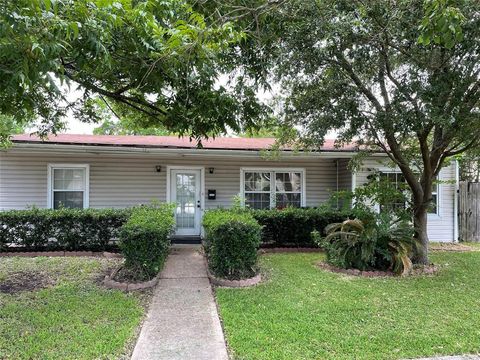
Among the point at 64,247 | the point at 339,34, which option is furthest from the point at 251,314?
the point at 64,247

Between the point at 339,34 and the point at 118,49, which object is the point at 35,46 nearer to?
the point at 118,49

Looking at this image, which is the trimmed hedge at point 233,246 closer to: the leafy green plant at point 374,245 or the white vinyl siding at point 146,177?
the leafy green plant at point 374,245

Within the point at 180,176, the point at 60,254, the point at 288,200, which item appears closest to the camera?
the point at 60,254

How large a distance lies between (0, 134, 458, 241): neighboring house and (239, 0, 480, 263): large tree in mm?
2955

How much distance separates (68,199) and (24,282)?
14.9ft

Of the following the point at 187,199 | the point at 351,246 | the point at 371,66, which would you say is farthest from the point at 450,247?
the point at 187,199

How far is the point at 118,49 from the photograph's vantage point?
3.98 m

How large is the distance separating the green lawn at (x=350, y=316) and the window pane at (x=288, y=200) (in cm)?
448

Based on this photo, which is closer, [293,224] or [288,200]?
[293,224]

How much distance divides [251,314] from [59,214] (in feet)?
19.8

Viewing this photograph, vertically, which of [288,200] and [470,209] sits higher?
[288,200]

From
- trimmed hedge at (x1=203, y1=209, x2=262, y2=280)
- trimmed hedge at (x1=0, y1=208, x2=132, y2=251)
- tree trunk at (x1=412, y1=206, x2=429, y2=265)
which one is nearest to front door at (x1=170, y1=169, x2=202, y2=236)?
trimmed hedge at (x1=0, y1=208, x2=132, y2=251)

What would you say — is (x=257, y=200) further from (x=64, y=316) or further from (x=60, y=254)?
(x=64, y=316)

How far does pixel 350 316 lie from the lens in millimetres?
4539
